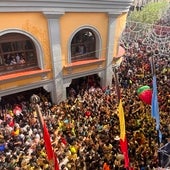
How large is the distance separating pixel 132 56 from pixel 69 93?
899cm

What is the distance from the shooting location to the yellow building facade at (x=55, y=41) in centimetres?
1110

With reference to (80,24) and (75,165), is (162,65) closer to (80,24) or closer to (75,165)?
(80,24)

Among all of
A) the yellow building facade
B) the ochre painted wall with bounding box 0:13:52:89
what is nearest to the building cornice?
the yellow building facade

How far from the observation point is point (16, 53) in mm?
11922

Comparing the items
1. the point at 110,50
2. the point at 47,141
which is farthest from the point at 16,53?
the point at 47,141

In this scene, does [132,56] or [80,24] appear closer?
[80,24]

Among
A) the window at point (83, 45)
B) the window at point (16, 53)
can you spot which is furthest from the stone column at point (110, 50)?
the window at point (16, 53)

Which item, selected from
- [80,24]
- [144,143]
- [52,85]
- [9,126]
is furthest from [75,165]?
[80,24]

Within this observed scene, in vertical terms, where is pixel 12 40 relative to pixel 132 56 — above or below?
above

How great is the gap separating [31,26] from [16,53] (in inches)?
60.3

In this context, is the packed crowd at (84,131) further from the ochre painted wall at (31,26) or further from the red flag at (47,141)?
the red flag at (47,141)

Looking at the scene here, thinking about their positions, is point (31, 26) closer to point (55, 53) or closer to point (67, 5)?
point (55, 53)

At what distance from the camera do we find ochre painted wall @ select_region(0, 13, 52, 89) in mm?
10609

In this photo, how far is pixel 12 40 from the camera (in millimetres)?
11383
